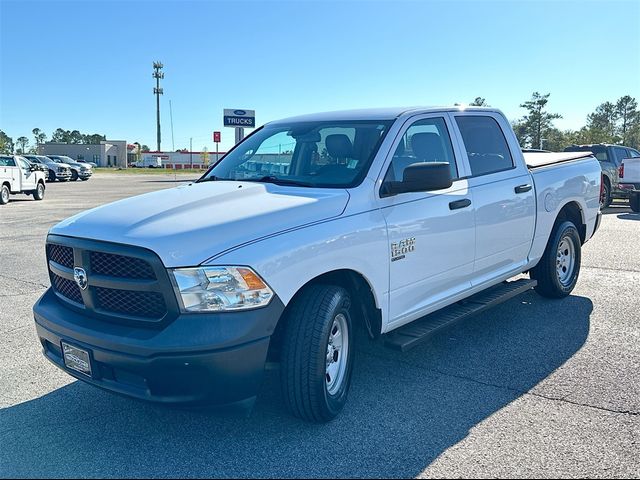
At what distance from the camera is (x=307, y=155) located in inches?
174

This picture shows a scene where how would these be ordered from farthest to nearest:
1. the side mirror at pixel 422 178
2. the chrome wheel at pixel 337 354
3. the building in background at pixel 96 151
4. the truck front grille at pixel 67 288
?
the building in background at pixel 96 151 → the side mirror at pixel 422 178 → the chrome wheel at pixel 337 354 → the truck front grille at pixel 67 288

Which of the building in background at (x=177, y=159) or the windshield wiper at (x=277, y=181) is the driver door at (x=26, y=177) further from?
the building in background at (x=177, y=159)

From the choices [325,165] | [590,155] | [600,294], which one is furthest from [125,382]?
[590,155]

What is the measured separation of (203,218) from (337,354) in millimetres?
1230

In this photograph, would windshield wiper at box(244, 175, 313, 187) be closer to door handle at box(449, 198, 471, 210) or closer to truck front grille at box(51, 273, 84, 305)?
door handle at box(449, 198, 471, 210)

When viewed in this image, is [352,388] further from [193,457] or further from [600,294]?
[600,294]

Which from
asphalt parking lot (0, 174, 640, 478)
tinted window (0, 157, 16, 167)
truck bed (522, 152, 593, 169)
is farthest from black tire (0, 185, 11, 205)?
truck bed (522, 152, 593, 169)

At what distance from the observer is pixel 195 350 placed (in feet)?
9.34

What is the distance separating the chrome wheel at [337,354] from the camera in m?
3.57

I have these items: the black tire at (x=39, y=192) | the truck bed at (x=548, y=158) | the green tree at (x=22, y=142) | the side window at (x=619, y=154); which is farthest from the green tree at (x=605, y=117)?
the green tree at (x=22, y=142)

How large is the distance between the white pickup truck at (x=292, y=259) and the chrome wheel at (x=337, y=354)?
0.01m

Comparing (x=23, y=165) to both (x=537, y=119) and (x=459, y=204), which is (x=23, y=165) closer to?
(x=459, y=204)

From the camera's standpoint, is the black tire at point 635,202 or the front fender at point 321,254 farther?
the black tire at point 635,202

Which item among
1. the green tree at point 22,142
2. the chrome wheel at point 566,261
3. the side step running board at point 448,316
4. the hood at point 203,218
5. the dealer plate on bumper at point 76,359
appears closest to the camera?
the hood at point 203,218
